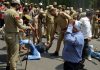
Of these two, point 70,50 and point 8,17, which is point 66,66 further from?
point 8,17

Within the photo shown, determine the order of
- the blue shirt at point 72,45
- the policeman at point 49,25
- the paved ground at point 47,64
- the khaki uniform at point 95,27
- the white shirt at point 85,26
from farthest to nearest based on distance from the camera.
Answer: the khaki uniform at point 95,27, the policeman at point 49,25, the paved ground at point 47,64, the white shirt at point 85,26, the blue shirt at point 72,45

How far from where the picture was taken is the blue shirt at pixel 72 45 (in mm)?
7012

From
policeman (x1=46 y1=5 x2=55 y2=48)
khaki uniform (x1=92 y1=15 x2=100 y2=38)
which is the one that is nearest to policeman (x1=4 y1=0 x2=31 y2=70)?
policeman (x1=46 y1=5 x2=55 y2=48)

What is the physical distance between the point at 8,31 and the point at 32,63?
2929 mm

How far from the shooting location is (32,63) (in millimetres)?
11625

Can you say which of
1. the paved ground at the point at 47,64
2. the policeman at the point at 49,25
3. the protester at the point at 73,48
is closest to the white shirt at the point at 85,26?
the paved ground at the point at 47,64

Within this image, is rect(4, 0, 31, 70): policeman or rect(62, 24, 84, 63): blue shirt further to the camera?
rect(4, 0, 31, 70): policeman

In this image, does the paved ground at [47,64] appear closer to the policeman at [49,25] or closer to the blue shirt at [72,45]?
the policeman at [49,25]

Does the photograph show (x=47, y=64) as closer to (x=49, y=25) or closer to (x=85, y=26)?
(x=85, y=26)

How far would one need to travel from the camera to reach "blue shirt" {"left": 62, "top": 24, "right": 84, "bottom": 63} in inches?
276

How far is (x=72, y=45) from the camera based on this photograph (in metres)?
7.13

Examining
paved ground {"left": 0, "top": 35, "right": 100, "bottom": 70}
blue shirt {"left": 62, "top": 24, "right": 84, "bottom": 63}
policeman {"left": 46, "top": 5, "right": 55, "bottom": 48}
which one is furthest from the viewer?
policeman {"left": 46, "top": 5, "right": 55, "bottom": 48}

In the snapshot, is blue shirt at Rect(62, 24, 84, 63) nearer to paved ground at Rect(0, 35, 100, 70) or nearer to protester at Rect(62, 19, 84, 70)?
protester at Rect(62, 19, 84, 70)

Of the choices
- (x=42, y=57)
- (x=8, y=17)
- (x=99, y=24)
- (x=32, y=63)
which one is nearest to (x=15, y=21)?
(x=8, y=17)
